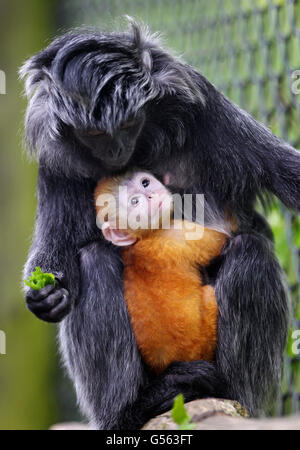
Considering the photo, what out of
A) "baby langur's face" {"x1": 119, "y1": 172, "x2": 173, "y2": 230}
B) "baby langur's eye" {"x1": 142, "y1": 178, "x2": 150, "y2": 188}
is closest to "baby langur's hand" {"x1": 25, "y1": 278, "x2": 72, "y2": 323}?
"baby langur's face" {"x1": 119, "y1": 172, "x2": 173, "y2": 230}

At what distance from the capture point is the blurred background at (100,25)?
15.7ft

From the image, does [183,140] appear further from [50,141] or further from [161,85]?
[50,141]

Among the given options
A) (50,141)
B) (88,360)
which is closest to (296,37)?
(50,141)

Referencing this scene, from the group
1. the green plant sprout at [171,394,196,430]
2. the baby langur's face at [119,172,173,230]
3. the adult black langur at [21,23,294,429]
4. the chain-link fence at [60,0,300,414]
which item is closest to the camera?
the green plant sprout at [171,394,196,430]

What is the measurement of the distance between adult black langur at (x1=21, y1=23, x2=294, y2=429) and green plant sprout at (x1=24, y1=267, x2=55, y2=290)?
0.11 ft

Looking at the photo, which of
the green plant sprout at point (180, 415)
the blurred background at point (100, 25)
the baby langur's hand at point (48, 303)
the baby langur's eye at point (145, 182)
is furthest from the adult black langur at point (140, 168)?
the blurred background at point (100, 25)

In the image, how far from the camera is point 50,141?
137 inches

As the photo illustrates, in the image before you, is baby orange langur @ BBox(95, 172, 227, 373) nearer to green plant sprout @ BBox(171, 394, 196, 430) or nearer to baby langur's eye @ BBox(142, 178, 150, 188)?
baby langur's eye @ BBox(142, 178, 150, 188)

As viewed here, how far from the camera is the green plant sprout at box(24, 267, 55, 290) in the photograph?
327cm

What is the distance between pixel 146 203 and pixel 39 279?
0.55 metres

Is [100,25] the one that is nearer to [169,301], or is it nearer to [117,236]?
[117,236]

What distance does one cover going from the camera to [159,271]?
3342 mm

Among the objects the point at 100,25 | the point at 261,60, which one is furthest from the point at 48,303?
the point at 100,25
